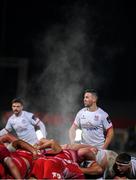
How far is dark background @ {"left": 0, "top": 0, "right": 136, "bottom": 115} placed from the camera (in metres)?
18.0

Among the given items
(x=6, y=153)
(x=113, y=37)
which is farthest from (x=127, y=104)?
(x=6, y=153)

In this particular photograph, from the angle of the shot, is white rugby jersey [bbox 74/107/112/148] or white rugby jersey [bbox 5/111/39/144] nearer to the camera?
white rugby jersey [bbox 74/107/112/148]

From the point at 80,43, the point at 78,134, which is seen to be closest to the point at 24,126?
the point at 78,134

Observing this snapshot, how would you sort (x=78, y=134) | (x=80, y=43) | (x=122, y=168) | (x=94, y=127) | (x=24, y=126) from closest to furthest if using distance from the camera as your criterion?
(x=122, y=168), (x=78, y=134), (x=94, y=127), (x=24, y=126), (x=80, y=43)

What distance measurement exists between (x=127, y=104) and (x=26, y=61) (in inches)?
134

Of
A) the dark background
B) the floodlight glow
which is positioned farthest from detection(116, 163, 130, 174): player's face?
the dark background

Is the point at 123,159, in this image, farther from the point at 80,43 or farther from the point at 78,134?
the point at 80,43

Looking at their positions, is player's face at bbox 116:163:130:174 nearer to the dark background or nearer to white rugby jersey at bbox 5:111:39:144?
white rugby jersey at bbox 5:111:39:144

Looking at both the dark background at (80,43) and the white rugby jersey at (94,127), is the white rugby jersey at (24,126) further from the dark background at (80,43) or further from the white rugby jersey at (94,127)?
the dark background at (80,43)

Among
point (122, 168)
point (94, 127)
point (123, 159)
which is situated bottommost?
point (122, 168)

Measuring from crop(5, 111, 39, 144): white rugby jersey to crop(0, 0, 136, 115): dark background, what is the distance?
220 inches

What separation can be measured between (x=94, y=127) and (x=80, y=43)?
8.10m

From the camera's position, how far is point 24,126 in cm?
1142

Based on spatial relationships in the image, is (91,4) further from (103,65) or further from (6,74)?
(6,74)
